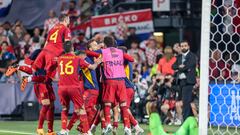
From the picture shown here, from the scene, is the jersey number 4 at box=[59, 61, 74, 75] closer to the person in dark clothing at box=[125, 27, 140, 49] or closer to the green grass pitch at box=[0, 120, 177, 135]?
the green grass pitch at box=[0, 120, 177, 135]

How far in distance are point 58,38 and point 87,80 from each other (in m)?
1.09

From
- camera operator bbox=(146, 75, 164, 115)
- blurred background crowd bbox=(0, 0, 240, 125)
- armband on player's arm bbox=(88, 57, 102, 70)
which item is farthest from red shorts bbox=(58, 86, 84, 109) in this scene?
camera operator bbox=(146, 75, 164, 115)

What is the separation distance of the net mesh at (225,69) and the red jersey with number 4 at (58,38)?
2909 mm

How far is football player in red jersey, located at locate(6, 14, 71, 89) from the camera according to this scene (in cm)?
1688

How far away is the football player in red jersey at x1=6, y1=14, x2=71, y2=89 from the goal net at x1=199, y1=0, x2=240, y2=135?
115 inches

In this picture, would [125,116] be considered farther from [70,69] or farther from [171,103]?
[171,103]

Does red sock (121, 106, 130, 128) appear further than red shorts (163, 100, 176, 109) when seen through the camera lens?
No

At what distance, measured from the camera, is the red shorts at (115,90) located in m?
16.7

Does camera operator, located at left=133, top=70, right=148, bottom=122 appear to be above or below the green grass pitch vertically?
above

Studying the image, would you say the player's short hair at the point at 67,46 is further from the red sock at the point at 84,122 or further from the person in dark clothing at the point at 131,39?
the person in dark clothing at the point at 131,39

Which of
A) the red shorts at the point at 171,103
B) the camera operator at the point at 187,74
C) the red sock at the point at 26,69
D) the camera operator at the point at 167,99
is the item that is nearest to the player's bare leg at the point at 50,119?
the red sock at the point at 26,69

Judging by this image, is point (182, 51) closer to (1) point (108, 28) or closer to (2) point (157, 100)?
(2) point (157, 100)

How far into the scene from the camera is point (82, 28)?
2852 centimetres

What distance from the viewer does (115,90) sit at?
1670 cm
